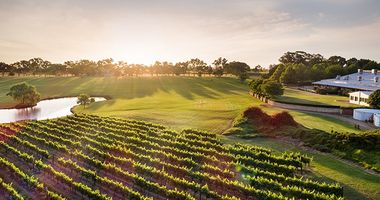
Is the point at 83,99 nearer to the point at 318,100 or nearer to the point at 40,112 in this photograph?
the point at 40,112

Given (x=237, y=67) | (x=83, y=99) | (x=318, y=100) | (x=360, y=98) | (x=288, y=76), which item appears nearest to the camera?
(x=360, y=98)

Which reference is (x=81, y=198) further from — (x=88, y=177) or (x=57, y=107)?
(x=57, y=107)

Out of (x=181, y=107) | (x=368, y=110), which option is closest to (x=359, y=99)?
(x=368, y=110)

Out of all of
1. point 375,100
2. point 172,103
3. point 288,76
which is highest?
point 288,76

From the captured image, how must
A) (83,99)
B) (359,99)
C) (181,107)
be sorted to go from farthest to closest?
1. (83,99)
2. (181,107)
3. (359,99)

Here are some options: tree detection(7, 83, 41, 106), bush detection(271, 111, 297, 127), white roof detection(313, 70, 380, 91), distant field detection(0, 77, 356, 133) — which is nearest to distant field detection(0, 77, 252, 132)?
distant field detection(0, 77, 356, 133)

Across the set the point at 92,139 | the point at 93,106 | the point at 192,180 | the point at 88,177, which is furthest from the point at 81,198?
the point at 93,106

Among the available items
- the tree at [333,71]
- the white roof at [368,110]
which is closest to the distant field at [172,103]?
the white roof at [368,110]
